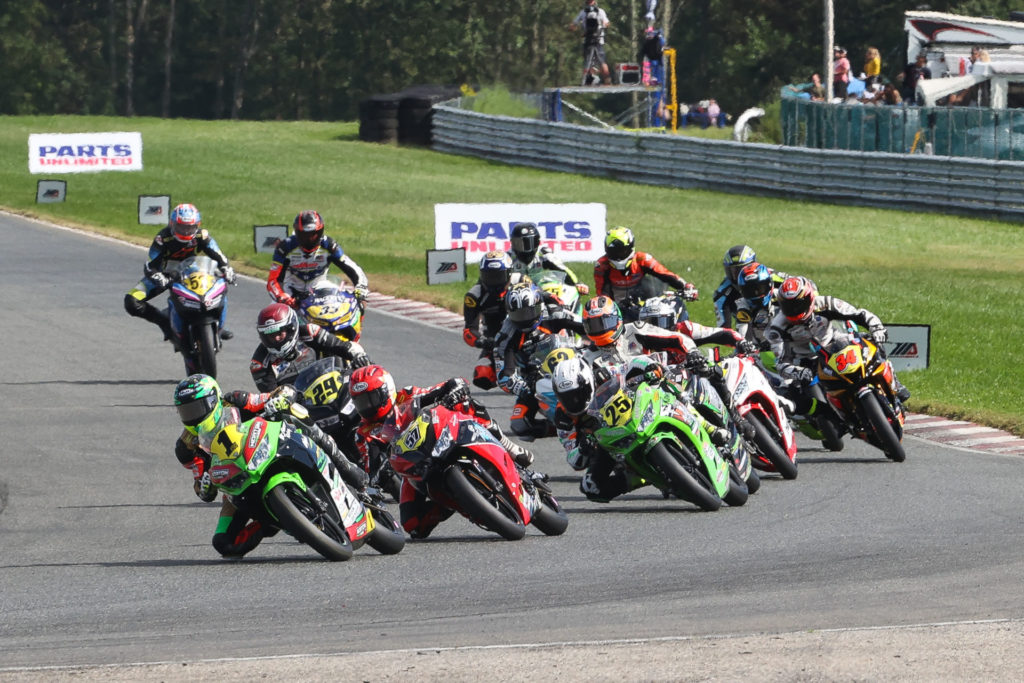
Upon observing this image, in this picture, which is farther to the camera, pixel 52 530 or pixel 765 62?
pixel 765 62

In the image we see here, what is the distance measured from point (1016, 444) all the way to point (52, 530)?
8.19 metres

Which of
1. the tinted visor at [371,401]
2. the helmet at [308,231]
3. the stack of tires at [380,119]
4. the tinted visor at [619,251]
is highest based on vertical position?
the stack of tires at [380,119]

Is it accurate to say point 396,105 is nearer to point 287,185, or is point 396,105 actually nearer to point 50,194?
point 287,185

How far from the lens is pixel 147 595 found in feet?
31.1

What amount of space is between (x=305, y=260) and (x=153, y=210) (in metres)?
17.7

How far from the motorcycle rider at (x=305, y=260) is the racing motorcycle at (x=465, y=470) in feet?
21.8

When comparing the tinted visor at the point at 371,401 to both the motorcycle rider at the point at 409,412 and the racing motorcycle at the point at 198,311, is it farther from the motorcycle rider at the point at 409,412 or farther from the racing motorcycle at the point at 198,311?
the racing motorcycle at the point at 198,311

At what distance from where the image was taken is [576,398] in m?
11.5

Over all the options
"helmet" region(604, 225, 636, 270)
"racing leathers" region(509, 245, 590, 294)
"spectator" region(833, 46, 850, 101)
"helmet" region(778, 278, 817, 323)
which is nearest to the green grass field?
"helmet" region(778, 278, 817, 323)

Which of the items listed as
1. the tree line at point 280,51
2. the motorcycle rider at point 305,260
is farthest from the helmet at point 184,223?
the tree line at point 280,51

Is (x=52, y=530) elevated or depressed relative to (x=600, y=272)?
depressed

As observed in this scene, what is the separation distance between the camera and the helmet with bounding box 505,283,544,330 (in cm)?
1466

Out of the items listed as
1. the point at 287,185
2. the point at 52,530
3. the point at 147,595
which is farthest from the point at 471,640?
the point at 287,185

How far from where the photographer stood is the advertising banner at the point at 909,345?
672 inches
